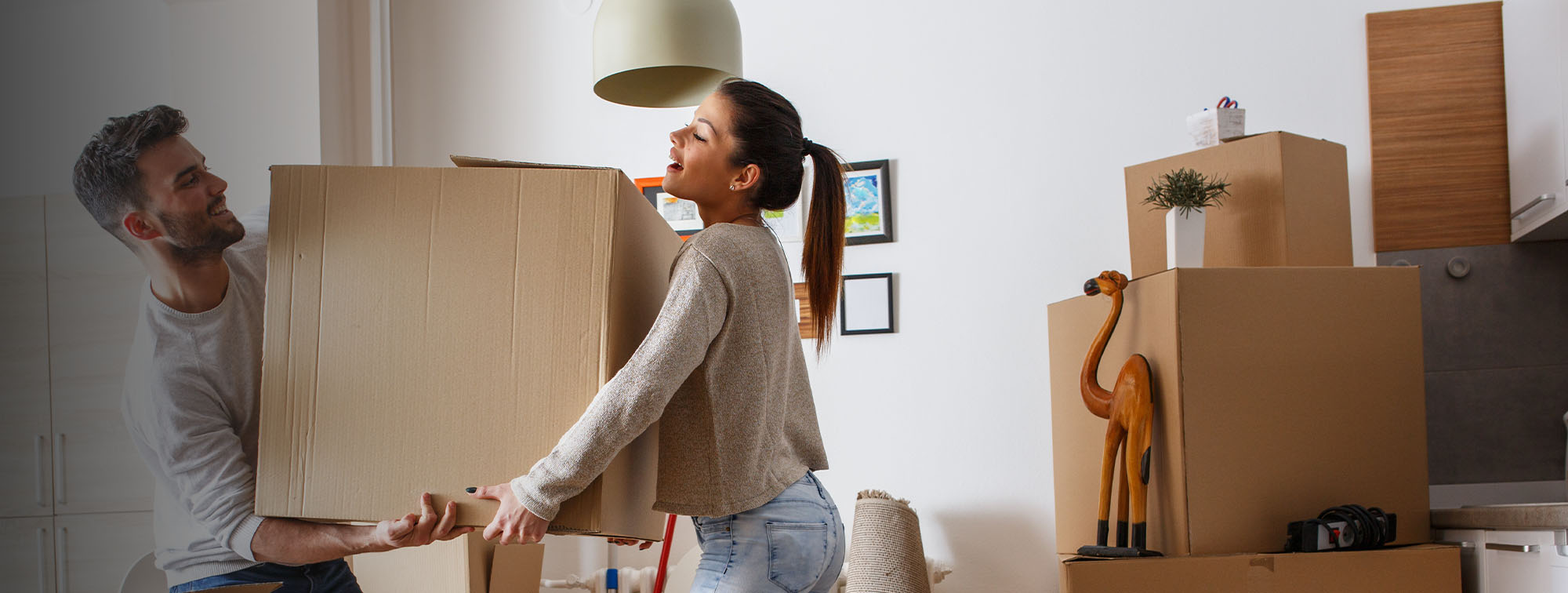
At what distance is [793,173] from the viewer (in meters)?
1.49

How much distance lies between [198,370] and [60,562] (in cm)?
27

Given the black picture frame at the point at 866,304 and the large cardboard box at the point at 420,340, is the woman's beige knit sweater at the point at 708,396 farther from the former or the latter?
the black picture frame at the point at 866,304

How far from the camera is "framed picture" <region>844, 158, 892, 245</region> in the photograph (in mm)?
2830

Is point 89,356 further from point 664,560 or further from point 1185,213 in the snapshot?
point 1185,213

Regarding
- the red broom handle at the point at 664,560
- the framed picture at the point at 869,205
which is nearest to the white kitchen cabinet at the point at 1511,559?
the framed picture at the point at 869,205

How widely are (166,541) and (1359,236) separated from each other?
254 centimetres

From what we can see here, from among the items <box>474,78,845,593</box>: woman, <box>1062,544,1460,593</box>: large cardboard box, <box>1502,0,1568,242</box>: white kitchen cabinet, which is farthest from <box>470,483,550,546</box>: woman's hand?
<box>1502,0,1568,242</box>: white kitchen cabinet

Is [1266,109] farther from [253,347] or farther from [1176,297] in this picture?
[253,347]

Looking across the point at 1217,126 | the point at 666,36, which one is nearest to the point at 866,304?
the point at 1217,126

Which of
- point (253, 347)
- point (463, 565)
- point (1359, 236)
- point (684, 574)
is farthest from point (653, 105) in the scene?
point (1359, 236)

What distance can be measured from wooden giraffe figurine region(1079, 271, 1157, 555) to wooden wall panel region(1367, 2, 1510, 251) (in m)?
0.88

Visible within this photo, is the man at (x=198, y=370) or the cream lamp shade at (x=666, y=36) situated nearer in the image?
the man at (x=198, y=370)

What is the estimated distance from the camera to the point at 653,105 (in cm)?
205

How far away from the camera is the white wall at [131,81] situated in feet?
3.44
